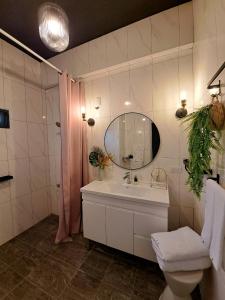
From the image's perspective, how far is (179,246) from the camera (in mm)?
1090

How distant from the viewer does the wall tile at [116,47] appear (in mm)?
1865

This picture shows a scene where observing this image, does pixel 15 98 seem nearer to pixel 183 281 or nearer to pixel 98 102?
pixel 98 102

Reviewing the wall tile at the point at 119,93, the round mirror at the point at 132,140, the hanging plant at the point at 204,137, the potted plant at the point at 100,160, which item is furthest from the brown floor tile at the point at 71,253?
the wall tile at the point at 119,93

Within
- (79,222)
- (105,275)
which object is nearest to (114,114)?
(79,222)

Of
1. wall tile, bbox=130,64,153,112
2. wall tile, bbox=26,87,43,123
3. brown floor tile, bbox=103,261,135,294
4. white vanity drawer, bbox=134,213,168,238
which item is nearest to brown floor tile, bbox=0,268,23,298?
brown floor tile, bbox=103,261,135,294

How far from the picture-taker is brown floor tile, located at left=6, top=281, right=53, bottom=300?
4.14 feet

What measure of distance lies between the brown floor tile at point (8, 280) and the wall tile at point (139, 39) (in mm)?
2785

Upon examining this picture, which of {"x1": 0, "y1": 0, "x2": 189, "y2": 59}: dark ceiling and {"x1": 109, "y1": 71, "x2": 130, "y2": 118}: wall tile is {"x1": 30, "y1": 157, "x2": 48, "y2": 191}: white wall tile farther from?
{"x1": 0, "y1": 0, "x2": 189, "y2": 59}: dark ceiling

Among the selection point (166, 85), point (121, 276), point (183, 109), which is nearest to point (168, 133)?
point (183, 109)

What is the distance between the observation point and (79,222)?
85.2 inches

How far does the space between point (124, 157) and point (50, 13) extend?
1625mm

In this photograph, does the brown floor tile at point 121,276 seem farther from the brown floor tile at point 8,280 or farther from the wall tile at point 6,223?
the wall tile at point 6,223

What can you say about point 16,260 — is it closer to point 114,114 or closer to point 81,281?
point 81,281

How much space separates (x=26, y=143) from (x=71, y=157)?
2.83 ft
